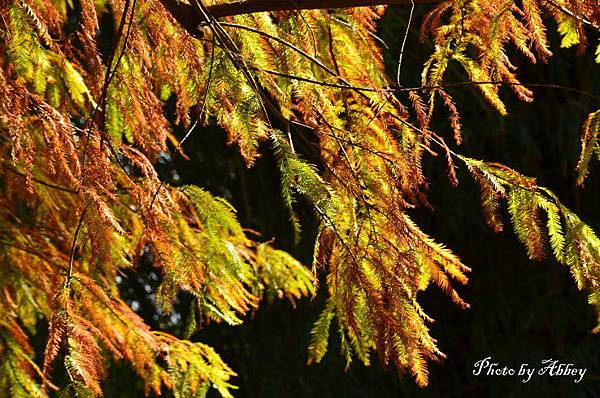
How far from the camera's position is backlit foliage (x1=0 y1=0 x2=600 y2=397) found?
107 centimetres

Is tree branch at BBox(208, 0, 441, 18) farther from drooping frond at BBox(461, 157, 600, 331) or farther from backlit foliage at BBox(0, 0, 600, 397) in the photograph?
drooping frond at BBox(461, 157, 600, 331)

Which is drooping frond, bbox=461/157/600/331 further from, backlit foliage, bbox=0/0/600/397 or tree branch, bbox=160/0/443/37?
tree branch, bbox=160/0/443/37

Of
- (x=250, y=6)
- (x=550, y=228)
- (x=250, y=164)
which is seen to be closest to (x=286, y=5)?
(x=250, y=6)

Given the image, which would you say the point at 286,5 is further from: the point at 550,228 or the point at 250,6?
the point at 550,228

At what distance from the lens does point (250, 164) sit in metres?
1.10

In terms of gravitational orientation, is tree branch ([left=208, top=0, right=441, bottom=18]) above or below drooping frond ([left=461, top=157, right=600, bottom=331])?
above

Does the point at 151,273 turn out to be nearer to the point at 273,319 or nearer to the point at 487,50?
the point at 273,319

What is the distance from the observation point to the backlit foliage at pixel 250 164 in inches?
42.1

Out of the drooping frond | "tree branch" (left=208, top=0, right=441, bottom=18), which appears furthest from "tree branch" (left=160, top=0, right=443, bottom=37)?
the drooping frond

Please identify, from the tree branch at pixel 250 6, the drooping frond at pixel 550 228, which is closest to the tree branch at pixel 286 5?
the tree branch at pixel 250 6

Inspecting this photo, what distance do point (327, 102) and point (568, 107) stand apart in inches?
74.6

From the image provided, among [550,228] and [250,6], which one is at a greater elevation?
[250,6]

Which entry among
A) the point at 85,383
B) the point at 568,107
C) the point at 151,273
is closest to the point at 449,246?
the point at 568,107

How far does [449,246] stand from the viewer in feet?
10.0
